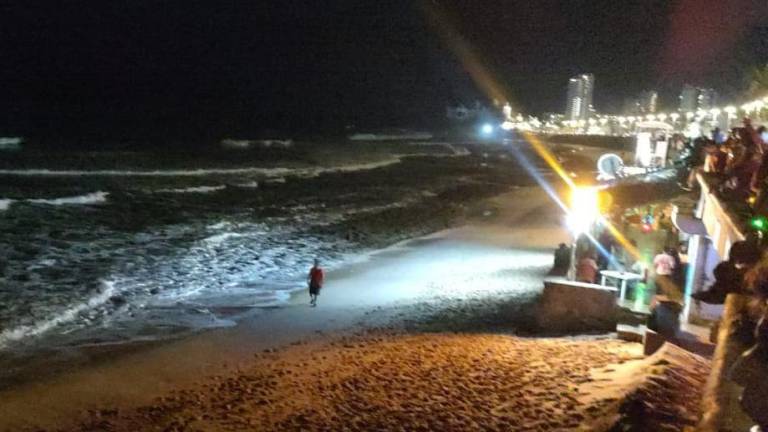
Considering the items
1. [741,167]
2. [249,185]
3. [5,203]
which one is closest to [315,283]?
[741,167]

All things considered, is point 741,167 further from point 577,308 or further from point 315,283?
point 315,283

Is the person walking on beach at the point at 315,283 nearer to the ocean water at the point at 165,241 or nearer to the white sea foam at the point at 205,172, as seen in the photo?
the ocean water at the point at 165,241

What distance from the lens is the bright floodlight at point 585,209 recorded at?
43.3 feet

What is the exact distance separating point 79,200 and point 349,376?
27.3 m

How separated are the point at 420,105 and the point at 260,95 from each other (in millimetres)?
64649

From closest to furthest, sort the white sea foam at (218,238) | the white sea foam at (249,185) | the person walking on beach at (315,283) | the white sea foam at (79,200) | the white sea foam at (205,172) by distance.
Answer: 1. the person walking on beach at (315,283)
2. the white sea foam at (218,238)
3. the white sea foam at (79,200)
4. the white sea foam at (249,185)
5. the white sea foam at (205,172)

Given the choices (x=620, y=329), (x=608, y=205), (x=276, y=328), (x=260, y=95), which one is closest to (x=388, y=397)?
(x=620, y=329)

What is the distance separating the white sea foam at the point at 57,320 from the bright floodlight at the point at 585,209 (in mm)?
10154

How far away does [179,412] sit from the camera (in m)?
9.30

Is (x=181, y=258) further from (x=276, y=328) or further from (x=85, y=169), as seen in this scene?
(x=85, y=169)

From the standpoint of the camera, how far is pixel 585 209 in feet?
44.5

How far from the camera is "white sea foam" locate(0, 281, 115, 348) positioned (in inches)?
503

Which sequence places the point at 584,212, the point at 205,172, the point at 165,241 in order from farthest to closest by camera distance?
1. the point at 205,172
2. the point at 165,241
3. the point at 584,212

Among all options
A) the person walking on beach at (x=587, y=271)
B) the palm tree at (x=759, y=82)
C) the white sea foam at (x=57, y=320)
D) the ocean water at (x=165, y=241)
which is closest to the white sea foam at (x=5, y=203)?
the ocean water at (x=165, y=241)
